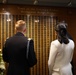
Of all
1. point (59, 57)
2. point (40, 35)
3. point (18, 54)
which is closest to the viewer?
point (18, 54)

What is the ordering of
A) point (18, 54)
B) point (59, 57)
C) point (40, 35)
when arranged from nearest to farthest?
1. point (18, 54)
2. point (59, 57)
3. point (40, 35)

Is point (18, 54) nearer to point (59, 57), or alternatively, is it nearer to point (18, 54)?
point (18, 54)

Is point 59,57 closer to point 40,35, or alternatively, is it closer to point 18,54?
point 18,54

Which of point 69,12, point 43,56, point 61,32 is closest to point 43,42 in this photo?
point 43,56

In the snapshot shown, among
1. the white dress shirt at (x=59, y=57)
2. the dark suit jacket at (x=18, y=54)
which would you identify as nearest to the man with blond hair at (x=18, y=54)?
the dark suit jacket at (x=18, y=54)

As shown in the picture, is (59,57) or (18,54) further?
(59,57)

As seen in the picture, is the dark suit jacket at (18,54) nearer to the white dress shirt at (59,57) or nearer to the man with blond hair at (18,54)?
the man with blond hair at (18,54)

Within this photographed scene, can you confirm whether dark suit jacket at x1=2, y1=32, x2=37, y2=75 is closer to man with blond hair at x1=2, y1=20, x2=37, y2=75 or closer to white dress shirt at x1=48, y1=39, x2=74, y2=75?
man with blond hair at x1=2, y1=20, x2=37, y2=75

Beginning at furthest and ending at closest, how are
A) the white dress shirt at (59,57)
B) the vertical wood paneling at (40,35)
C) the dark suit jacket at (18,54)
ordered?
the vertical wood paneling at (40,35) < the white dress shirt at (59,57) < the dark suit jacket at (18,54)

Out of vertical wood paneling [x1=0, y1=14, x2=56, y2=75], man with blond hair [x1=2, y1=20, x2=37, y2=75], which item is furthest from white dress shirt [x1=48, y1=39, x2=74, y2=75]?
vertical wood paneling [x1=0, y1=14, x2=56, y2=75]

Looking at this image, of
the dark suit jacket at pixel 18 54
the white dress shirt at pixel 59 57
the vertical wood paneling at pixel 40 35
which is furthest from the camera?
the vertical wood paneling at pixel 40 35

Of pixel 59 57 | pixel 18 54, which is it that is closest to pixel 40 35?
pixel 59 57

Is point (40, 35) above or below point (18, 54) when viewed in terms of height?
above

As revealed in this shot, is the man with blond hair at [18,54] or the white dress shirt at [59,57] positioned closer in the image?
the man with blond hair at [18,54]
